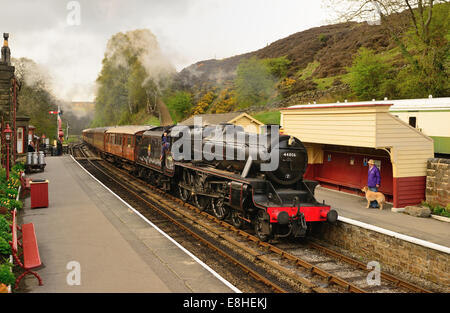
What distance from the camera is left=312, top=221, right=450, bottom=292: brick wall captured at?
317 inches

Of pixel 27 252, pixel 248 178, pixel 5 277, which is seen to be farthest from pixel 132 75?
pixel 5 277

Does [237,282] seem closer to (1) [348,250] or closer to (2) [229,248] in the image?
(2) [229,248]

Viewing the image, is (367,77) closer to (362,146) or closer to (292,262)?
(362,146)

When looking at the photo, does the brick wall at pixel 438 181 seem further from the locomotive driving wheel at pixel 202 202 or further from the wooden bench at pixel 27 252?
the wooden bench at pixel 27 252

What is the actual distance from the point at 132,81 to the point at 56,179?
36.9m

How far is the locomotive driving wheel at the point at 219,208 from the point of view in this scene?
12305 mm

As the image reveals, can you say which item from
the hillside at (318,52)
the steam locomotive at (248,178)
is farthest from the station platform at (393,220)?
the hillside at (318,52)

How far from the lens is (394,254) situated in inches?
357

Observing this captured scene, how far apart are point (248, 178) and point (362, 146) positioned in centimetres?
453

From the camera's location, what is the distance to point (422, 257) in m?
8.41

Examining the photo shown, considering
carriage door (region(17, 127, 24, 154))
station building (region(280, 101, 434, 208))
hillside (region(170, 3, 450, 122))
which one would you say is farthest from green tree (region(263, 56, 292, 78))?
station building (region(280, 101, 434, 208))
